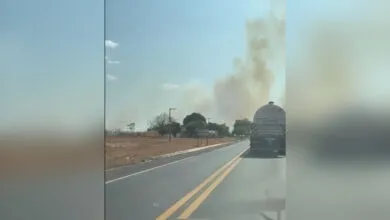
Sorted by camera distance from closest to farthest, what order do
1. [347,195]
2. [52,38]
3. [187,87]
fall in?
[347,195]
[187,87]
[52,38]

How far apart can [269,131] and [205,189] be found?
1.24 feet

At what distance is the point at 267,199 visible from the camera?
5.92ft

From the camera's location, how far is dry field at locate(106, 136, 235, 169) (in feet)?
6.23

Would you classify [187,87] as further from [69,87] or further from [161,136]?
[69,87]

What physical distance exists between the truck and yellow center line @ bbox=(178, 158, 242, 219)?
5.0 inches

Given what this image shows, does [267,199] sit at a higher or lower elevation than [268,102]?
lower

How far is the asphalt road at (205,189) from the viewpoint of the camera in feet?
5.94

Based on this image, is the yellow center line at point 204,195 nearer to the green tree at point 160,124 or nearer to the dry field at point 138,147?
the dry field at point 138,147

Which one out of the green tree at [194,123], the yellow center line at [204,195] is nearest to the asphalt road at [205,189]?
the yellow center line at [204,195]

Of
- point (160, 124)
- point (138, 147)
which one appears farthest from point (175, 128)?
point (138, 147)

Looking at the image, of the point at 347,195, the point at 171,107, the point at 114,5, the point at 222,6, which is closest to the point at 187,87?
the point at 171,107

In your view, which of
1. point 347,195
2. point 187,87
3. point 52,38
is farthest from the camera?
point 52,38

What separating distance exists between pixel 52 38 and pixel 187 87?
0.68m

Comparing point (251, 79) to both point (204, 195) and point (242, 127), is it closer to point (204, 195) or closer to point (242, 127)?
point (242, 127)
